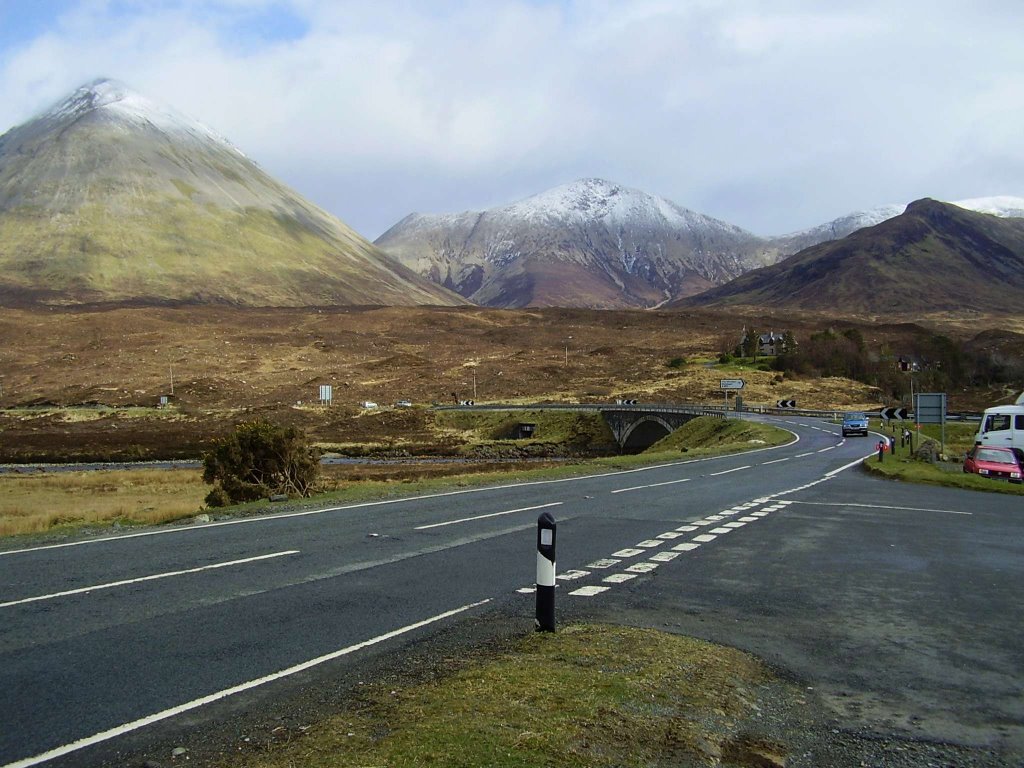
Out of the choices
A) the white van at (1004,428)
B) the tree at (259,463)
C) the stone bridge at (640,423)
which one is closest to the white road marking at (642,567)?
the tree at (259,463)

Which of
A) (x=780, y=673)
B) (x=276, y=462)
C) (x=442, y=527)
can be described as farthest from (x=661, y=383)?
(x=780, y=673)

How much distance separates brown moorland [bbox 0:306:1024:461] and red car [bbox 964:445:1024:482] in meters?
47.1

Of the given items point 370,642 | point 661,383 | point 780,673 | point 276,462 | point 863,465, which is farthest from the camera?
point 661,383

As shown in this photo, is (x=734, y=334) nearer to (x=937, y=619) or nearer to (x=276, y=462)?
(x=276, y=462)

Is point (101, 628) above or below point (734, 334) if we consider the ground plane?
below

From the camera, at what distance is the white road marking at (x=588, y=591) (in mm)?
9781

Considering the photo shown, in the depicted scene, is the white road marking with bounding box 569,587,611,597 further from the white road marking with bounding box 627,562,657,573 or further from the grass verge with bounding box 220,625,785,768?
the grass verge with bounding box 220,625,785,768

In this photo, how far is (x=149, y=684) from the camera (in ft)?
21.0

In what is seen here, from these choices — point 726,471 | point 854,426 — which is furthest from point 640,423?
point 726,471

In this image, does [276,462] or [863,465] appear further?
[863,465]

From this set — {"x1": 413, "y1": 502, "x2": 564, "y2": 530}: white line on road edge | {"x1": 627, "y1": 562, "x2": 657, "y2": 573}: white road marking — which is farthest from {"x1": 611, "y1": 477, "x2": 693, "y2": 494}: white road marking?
{"x1": 627, "y1": 562, "x2": 657, "y2": 573}: white road marking

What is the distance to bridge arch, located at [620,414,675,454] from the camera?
241 feet

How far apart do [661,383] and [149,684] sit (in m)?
104

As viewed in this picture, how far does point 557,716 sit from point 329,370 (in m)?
121
